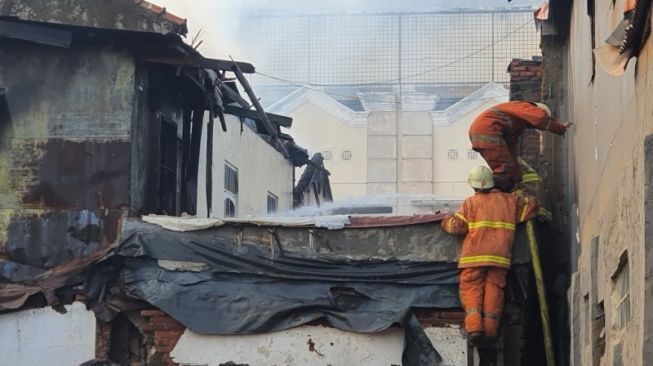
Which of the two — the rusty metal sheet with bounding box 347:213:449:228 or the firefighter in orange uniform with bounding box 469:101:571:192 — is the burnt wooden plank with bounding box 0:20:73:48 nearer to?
the rusty metal sheet with bounding box 347:213:449:228

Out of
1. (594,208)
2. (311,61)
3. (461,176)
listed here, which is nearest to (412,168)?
(461,176)

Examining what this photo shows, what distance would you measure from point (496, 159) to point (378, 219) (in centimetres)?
141

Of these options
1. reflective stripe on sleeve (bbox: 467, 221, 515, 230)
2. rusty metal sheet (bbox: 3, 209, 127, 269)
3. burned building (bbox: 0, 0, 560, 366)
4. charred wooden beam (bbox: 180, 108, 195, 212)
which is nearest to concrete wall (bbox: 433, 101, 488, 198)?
charred wooden beam (bbox: 180, 108, 195, 212)

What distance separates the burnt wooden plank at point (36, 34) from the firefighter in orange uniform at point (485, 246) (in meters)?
4.74

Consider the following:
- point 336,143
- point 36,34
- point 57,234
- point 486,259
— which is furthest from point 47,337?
point 336,143

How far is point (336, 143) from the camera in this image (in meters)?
39.8

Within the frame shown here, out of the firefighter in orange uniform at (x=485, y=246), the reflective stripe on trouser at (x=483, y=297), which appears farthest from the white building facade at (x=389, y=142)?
the reflective stripe on trouser at (x=483, y=297)

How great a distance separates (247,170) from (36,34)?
27.3 ft

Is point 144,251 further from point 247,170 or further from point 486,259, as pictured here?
point 247,170

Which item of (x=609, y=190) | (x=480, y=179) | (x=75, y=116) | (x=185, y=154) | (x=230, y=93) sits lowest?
(x=609, y=190)

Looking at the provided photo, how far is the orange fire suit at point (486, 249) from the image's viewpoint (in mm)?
10711

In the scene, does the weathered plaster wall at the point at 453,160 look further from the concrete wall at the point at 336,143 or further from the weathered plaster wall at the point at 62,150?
the weathered plaster wall at the point at 62,150

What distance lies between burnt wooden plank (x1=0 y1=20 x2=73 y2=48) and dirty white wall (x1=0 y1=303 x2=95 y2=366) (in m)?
2.96

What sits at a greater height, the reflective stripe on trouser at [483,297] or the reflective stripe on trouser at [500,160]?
the reflective stripe on trouser at [500,160]
